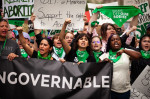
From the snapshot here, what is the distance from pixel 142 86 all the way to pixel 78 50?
4.40 feet

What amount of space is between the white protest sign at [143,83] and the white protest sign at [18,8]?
9.14ft

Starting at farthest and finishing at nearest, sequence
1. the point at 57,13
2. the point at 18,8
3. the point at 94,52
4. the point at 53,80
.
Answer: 1. the point at 18,8
2. the point at 57,13
3. the point at 94,52
4. the point at 53,80

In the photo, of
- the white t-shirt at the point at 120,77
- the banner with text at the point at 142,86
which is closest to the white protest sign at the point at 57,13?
the white t-shirt at the point at 120,77

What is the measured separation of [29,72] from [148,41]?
7.14ft

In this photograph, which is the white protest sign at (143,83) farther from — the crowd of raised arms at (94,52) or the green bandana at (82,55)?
the green bandana at (82,55)

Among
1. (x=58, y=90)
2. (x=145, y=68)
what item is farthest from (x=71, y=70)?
(x=145, y=68)

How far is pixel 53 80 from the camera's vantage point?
3.64m

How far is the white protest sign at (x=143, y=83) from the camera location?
4137 millimetres

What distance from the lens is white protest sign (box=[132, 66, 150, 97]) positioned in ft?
13.6

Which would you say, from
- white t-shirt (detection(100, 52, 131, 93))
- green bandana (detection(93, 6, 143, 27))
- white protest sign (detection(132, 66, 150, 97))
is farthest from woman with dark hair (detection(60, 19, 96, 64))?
green bandana (detection(93, 6, 143, 27))

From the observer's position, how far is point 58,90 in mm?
3605

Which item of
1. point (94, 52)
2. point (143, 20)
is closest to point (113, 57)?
point (94, 52)

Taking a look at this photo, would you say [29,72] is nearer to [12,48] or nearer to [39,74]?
[39,74]

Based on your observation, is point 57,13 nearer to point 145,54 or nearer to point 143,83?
point 145,54
